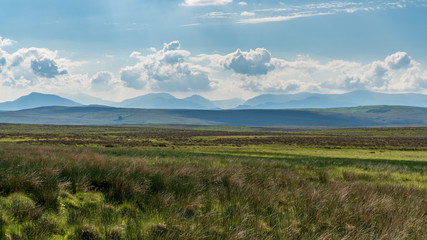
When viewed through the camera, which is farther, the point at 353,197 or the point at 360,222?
the point at 353,197

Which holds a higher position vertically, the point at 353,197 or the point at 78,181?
the point at 78,181

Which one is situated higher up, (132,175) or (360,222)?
(132,175)

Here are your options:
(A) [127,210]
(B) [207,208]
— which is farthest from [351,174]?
(A) [127,210]

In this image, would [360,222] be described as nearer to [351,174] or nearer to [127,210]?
[127,210]

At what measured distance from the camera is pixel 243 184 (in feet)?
33.5

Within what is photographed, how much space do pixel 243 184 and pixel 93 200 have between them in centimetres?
448

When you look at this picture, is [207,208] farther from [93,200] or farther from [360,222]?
[360,222]

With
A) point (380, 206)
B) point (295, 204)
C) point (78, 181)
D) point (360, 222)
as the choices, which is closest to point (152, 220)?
point (78, 181)

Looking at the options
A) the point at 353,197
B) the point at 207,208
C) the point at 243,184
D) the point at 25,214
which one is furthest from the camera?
the point at 243,184

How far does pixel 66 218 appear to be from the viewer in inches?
256

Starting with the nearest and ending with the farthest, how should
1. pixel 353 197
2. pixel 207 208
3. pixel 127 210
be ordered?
pixel 127 210
pixel 207 208
pixel 353 197

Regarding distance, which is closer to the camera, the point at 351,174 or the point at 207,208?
the point at 207,208

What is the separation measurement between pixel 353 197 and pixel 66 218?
7.51m

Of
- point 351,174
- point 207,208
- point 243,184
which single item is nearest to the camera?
point 207,208
